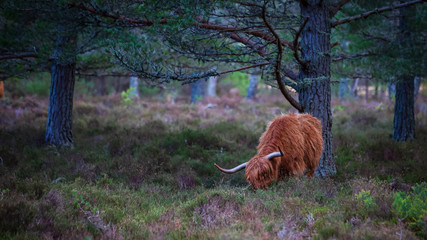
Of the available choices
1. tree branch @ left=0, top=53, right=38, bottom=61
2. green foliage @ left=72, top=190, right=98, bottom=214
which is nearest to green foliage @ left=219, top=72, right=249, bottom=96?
tree branch @ left=0, top=53, right=38, bottom=61

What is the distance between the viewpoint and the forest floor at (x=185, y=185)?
3.84 meters

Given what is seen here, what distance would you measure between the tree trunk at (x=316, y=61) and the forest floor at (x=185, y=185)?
2.18ft

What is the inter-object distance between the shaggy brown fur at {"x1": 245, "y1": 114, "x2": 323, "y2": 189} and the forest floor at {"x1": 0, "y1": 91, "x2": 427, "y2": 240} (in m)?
0.35

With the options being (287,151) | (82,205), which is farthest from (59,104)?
(287,151)

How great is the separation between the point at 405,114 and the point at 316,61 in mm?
4852

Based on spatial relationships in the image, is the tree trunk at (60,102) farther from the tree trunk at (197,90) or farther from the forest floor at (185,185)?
the tree trunk at (197,90)

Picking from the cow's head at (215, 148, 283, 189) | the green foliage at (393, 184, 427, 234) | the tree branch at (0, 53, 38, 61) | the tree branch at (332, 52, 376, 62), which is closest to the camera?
the green foliage at (393, 184, 427, 234)

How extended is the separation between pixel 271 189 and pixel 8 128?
8184 mm

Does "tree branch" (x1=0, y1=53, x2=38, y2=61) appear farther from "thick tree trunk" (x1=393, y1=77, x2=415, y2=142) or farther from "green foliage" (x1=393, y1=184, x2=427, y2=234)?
"thick tree trunk" (x1=393, y1=77, x2=415, y2=142)

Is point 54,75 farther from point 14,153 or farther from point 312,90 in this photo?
point 312,90

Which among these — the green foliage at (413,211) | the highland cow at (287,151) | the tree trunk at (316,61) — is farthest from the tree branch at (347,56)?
the green foliage at (413,211)

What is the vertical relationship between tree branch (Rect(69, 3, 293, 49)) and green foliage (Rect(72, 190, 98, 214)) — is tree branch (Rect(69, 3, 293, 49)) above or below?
above

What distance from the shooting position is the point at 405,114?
32.1 feet

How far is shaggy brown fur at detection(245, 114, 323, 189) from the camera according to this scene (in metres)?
5.75
